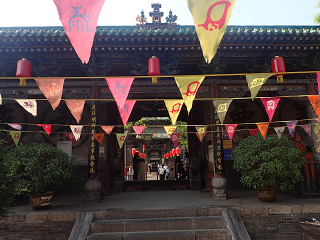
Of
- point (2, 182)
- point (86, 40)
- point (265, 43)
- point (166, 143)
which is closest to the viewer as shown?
point (86, 40)

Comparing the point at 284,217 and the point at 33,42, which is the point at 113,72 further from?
the point at 284,217

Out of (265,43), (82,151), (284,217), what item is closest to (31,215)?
(82,151)

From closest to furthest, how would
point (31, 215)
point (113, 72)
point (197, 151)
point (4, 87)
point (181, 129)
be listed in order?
point (31, 215), point (4, 87), point (113, 72), point (197, 151), point (181, 129)

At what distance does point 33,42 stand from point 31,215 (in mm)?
5060

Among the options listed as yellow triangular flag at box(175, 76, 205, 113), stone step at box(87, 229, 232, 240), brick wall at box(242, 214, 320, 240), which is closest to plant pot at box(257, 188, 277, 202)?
brick wall at box(242, 214, 320, 240)

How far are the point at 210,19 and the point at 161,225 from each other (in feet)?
15.5

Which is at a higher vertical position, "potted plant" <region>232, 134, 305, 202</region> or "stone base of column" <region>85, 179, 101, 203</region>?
"potted plant" <region>232, 134, 305, 202</region>

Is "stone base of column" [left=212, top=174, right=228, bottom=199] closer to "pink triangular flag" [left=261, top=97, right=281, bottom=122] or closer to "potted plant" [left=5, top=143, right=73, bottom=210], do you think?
"pink triangular flag" [left=261, top=97, right=281, bottom=122]

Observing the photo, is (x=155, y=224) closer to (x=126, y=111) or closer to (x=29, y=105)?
(x=126, y=111)

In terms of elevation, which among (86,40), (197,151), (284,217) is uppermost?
(86,40)

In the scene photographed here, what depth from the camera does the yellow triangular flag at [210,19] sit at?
325 cm

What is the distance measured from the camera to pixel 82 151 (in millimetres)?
10250

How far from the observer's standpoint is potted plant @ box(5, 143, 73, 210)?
19.7ft

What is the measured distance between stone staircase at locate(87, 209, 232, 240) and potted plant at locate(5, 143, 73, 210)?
5.39 feet
